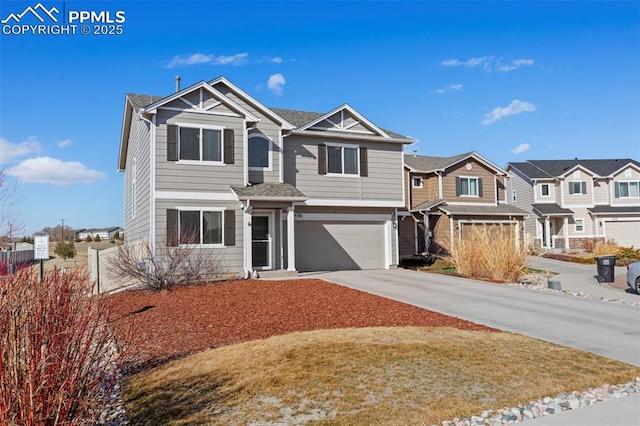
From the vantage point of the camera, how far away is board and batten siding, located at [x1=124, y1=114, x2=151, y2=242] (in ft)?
55.2

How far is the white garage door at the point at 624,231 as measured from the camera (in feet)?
122

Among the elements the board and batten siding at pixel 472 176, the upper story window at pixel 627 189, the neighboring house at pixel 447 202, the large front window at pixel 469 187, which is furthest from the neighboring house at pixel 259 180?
the upper story window at pixel 627 189

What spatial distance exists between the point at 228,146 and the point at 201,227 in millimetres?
3079

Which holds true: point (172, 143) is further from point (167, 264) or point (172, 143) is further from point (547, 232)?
point (547, 232)

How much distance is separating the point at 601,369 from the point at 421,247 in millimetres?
22558

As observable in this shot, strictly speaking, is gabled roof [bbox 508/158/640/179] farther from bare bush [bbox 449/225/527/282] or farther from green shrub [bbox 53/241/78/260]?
green shrub [bbox 53/241/78/260]

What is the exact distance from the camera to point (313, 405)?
16.4 ft

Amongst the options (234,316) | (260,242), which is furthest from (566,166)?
(234,316)

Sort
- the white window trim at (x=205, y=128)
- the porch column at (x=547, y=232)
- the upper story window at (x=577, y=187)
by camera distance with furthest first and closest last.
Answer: the upper story window at (x=577, y=187) < the porch column at (x=547, y=232) < the white window trim at (x=205, y=128)

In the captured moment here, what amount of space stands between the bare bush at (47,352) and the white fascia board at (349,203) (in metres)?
14.1

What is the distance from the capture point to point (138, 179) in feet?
62.7

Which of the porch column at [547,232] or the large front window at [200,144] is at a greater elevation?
the large front window at [200,144]

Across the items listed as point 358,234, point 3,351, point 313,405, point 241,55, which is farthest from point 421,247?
point 3,351

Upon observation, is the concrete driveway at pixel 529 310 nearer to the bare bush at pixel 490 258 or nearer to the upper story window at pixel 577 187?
the bare bush at pixel 490 258
